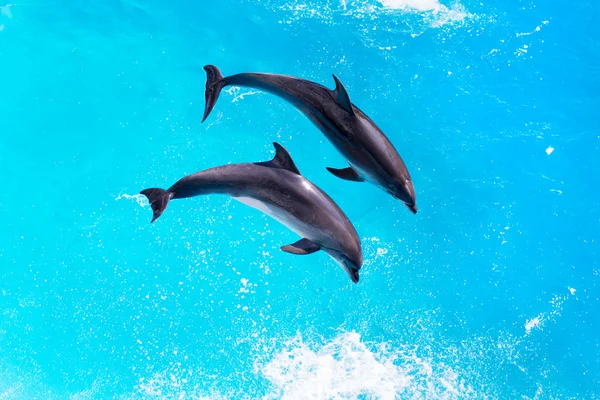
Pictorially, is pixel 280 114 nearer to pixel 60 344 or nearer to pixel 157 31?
pixel 157 31

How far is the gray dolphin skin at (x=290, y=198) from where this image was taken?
18.3 ft

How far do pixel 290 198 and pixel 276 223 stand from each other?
408cm

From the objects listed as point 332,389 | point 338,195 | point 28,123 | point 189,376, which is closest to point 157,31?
point 28,123

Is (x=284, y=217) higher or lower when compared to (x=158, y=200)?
lower

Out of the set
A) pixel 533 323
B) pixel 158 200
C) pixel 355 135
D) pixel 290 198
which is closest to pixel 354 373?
pixel 533 323

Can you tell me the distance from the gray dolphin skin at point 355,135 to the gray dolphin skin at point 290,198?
1.78 ft

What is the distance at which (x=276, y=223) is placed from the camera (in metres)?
9.68

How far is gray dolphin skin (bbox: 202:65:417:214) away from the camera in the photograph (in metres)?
5.47

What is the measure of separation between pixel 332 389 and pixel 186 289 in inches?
129

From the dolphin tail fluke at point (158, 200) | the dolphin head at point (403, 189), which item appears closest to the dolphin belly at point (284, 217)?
the dolphin tail fluke at point (158, 200)

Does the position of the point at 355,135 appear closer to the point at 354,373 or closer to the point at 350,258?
the point at 350,258

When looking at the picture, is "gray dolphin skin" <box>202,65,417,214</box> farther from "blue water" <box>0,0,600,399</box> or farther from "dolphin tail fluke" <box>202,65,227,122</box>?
"blue water" <box>0,0,600,399</box>

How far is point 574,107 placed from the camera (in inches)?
428

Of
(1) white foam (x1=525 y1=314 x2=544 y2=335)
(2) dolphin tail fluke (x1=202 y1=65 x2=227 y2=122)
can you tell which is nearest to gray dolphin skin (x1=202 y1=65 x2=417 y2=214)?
(2) dolphin tail fluke (x1=202 y1=65 x2=227 y2=122)
